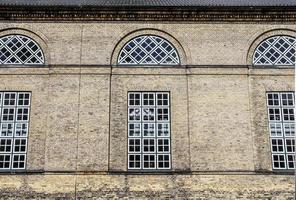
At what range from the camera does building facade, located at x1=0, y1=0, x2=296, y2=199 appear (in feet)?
60.8

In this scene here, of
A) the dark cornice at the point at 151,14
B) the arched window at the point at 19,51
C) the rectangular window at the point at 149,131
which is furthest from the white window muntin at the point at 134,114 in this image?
the arched window at the point at 19,51

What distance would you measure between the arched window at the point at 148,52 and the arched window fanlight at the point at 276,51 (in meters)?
3.34

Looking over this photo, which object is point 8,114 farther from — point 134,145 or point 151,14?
point 151,14

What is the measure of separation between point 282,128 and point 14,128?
10.2m

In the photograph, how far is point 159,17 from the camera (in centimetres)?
2084

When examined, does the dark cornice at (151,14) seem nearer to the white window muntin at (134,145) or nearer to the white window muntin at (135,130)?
the white window muntin at (135,130)

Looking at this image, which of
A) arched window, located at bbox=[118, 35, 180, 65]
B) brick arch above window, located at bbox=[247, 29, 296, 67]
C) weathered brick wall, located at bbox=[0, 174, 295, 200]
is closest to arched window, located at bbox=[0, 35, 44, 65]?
arched window, located at bbox=[118, 35, 180, 65]

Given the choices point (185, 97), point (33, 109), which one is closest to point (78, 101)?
point (33, 109)

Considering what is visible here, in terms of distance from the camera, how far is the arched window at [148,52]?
20422 mm

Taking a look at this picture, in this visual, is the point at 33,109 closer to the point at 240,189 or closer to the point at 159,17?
the point at 159,17

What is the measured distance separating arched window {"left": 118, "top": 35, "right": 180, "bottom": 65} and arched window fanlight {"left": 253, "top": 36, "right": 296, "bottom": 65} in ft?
10.9

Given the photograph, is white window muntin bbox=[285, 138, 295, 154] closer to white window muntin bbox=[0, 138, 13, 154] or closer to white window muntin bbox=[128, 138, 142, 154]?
white window muntin bbox=[128, 138, 142, 154]

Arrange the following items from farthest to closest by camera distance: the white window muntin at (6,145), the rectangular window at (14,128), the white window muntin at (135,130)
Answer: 1. the white window muntin at (135,130)
2. the white window muntin at (6,145)
3. the rectangular window at (14,128)

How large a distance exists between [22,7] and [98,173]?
294 inches
